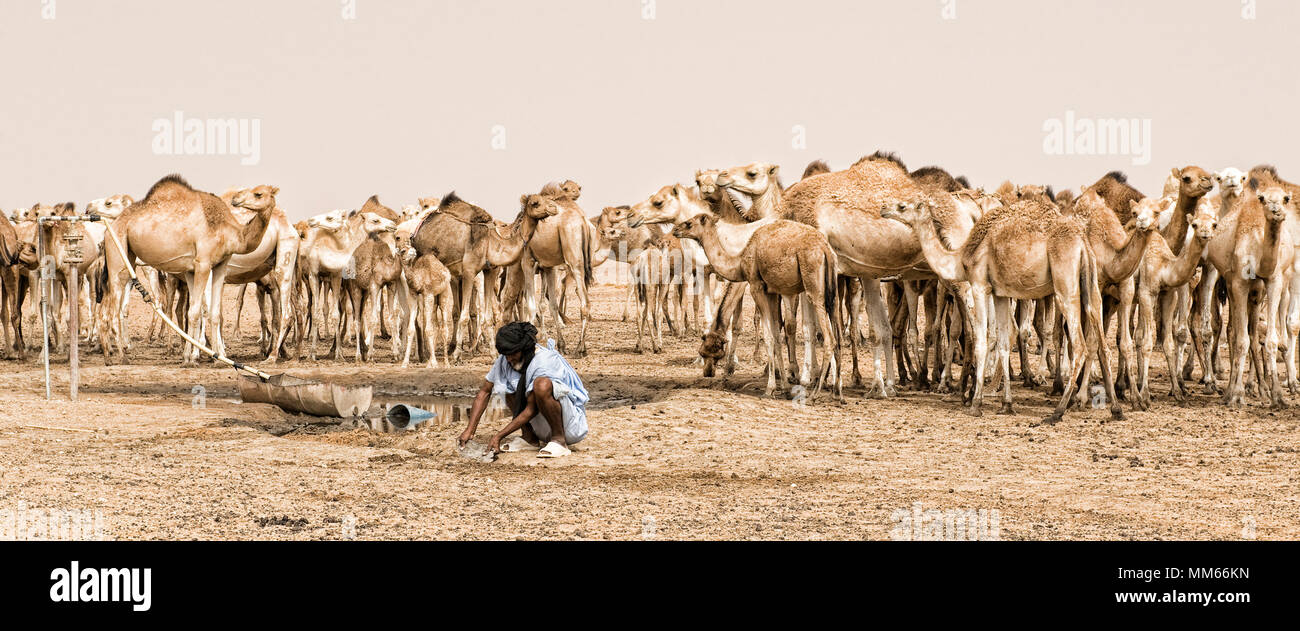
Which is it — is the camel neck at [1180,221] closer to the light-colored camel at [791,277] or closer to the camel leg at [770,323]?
the light-colored camel at [791,277]

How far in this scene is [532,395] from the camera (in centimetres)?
1013

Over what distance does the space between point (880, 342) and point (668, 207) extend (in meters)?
3.54

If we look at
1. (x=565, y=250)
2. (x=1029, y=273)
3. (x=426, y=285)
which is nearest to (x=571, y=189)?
(x=565, y=250)

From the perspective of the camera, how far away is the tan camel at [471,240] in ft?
64.2

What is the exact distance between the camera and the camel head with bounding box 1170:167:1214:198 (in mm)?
13359

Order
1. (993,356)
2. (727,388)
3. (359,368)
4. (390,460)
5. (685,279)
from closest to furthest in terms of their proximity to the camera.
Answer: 1. (390,460)
2. (727,388)
3. (993,356)
4. (359,368)
5. (685,279)

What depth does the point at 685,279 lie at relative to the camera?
993 inches

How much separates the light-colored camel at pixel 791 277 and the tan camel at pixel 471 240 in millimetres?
4793

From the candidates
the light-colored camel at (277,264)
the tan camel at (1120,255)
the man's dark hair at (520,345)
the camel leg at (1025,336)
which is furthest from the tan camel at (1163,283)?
the light-colored camel at (277,264)

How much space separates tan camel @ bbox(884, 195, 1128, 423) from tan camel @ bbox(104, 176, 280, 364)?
9.18 meters

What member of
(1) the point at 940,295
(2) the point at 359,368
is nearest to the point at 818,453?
(1) the point at 940,295

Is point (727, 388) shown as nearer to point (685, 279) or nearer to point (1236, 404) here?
point (1236, 404)
